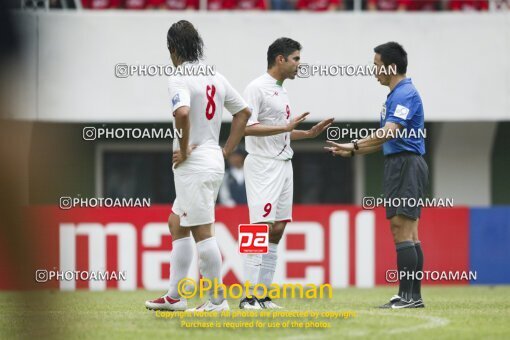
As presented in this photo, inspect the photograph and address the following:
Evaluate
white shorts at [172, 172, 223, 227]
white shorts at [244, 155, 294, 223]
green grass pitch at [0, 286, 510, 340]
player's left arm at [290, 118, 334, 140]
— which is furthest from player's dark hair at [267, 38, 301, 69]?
green grass pitch at [0, 286, 510, 340]

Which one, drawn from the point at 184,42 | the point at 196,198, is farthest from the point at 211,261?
the point at 184,42

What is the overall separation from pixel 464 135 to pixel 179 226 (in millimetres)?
11650

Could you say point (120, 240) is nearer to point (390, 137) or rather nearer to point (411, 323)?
point (390, 137)

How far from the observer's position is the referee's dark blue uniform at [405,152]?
7148 millimetres

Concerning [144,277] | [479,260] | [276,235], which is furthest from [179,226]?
[479,260]

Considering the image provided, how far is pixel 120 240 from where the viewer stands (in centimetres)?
1250

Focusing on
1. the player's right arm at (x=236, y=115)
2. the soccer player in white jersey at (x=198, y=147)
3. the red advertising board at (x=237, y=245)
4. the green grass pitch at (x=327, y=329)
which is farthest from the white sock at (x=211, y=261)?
the red advertising board at (x=237, y=245)

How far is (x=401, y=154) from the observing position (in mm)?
7266

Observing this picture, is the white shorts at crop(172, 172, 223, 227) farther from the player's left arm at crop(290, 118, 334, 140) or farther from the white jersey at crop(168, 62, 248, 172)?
the player's left arm at crop(290, 118, 334, 140)

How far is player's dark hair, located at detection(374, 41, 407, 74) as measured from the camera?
7.24 metres

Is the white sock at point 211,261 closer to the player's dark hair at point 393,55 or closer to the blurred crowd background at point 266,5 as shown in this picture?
the player's dark hair at point 393,55

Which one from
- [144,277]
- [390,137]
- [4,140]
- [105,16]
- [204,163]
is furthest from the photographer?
[105,16]

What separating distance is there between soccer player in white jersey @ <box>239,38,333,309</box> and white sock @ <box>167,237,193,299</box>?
34.4 inches

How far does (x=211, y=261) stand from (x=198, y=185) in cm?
47
